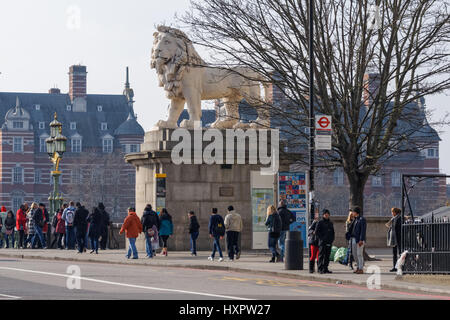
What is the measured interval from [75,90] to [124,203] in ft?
60.2

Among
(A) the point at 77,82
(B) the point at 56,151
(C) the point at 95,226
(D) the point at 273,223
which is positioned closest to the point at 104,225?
(C) the point at 95,226

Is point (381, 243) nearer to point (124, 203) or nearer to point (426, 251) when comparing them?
point (426, 251)

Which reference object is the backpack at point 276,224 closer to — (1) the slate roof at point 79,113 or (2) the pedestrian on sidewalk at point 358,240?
(2) the pedestrian on sidewalk at point 358,240

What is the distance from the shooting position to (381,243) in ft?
121

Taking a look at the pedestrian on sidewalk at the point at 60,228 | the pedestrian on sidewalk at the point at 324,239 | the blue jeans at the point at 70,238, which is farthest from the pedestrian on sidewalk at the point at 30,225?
the pedestrian on sidewalk at the point at 324,239

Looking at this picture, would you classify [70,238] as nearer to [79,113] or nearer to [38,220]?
[38,220]

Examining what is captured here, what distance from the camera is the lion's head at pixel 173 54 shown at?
31844mm

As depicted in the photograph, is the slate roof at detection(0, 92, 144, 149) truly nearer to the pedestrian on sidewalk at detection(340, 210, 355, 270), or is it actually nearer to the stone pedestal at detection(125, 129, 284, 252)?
the stone pedestal at detection(125, 129, 284, 252)

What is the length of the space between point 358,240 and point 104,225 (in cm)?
1305

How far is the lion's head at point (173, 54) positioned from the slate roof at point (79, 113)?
322ft

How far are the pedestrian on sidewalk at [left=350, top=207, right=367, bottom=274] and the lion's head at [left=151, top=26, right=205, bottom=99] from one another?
8.93m

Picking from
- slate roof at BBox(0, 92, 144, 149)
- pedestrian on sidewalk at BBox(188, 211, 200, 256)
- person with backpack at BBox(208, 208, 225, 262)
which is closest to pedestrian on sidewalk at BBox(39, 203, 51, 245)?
pedestrian on sidewalk at BBox(188, 211, 200, 256)
